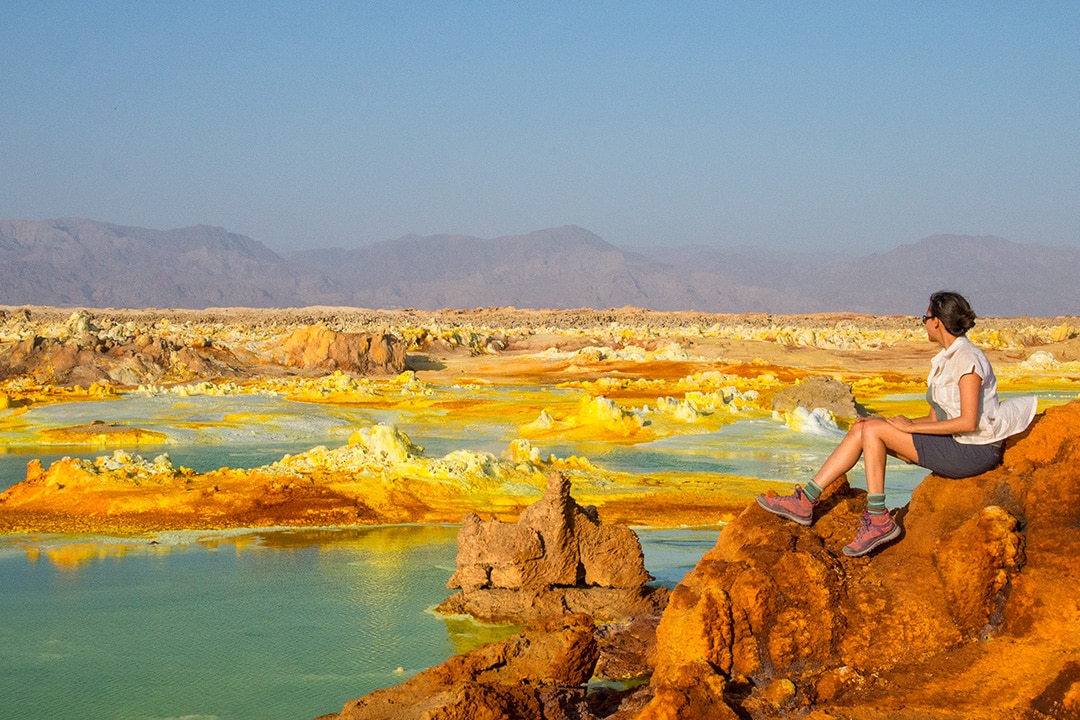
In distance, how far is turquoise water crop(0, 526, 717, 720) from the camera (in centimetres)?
545

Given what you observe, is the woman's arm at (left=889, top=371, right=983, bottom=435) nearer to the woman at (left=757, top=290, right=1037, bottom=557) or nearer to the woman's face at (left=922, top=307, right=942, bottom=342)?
the woman at (left=757, top=290, right=1037, bottom=557)

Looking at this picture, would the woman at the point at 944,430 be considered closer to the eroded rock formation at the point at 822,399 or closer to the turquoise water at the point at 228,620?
the turquoise water at the point at 228,620

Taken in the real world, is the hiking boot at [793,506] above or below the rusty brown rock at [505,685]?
above

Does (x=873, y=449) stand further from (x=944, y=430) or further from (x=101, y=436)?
(x=101, y=436)

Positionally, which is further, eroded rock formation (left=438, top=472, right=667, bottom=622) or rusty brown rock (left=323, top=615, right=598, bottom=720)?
eroded rock formation (left=438, top=472, right=667, bottom=622)

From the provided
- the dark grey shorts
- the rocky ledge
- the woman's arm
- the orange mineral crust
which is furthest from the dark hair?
the orange mineral crust

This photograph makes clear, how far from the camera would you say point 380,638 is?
6.29 meters

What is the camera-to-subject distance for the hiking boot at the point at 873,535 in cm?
464

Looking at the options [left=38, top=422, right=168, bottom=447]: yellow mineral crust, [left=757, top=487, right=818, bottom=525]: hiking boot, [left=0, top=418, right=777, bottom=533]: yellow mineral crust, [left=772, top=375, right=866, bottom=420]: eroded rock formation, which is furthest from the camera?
[left=772, top=375, right=866, bottom=420]: eroded rock formation

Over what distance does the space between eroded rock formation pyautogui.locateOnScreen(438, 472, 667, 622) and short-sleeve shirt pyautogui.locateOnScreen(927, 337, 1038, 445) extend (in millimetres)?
2266

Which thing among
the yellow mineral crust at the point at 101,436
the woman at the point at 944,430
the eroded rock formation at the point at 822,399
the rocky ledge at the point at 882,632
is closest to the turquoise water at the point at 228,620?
the rocky ledge at the point at 882,632

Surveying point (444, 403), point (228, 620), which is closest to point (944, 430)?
point (228, 620)

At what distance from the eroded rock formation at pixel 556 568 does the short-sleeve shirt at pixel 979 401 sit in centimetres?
227

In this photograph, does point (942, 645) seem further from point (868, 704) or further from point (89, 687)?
point (89, 687)
